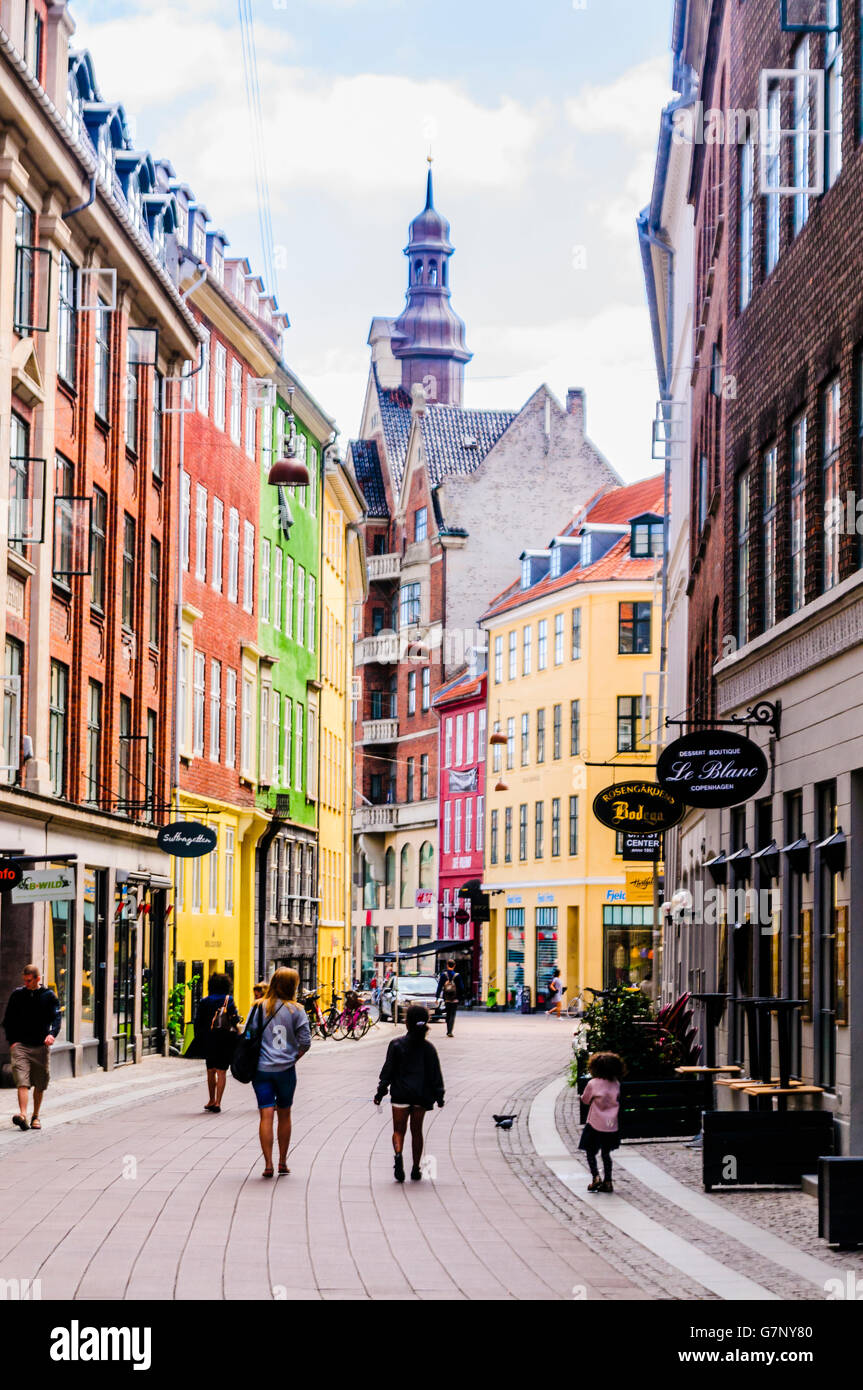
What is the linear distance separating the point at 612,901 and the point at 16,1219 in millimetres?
62554

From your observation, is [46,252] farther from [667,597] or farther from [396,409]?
[396,409]

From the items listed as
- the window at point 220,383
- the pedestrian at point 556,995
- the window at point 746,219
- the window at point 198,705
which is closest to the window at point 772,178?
the window at point 746,219

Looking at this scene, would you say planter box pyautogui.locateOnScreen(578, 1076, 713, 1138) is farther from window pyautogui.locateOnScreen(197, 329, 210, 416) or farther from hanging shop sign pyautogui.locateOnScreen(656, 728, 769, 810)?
window pyautogui.locateOnScreen(197, 329, 210, 416)

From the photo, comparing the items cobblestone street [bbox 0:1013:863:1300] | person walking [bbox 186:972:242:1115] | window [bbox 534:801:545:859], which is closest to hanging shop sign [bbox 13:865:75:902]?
person walking [bbox 186:972:242:1115]

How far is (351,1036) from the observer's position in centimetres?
5025

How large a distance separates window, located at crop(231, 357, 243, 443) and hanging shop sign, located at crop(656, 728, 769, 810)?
2894 cm

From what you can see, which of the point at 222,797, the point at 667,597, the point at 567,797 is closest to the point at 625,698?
the point at 567,797

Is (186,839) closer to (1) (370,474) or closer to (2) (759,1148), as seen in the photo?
(2) (759,1148)

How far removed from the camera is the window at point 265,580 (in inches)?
2030

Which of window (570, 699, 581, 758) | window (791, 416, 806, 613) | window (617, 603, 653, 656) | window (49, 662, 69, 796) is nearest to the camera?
window (791, 416, 806, 613)

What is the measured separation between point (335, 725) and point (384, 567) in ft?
108

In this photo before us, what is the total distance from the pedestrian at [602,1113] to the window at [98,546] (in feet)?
61.0

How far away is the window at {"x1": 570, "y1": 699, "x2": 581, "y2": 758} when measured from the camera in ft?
254

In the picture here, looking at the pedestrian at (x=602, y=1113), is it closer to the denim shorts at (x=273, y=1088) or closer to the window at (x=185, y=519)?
the denim shorts at (x=273, y=1088)
